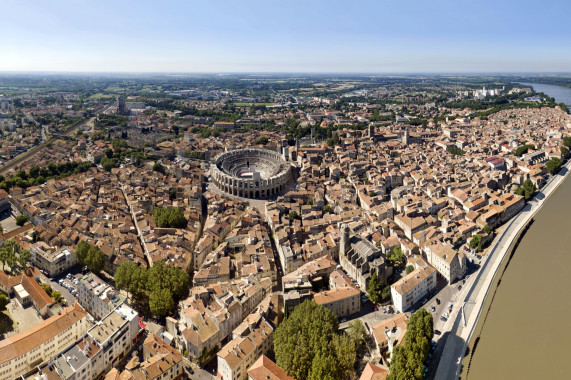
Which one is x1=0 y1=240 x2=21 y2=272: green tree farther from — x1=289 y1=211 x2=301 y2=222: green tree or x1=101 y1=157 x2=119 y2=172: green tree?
x1=101 y1=157 x2=119 y2=172: green tree

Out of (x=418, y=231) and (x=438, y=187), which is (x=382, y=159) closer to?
(x=438, y=187)

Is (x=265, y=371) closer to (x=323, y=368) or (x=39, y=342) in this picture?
(x=323, y=368)

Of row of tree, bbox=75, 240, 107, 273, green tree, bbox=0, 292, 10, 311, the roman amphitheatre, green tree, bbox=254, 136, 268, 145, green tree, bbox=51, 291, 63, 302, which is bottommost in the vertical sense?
green tree, bbox=51, 291, 63, 302

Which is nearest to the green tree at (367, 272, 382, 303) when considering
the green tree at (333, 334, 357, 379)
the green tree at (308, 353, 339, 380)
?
the green tree at (333, 334, 357, 379)

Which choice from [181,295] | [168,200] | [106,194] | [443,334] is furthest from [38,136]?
[443,334]

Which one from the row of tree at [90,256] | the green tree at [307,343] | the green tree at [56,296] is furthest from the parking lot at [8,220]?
the green tree at [307,343]

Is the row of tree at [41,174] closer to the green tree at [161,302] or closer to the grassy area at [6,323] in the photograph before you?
Result: the grassy area at [6,323]

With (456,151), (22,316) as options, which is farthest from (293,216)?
(456,151)
